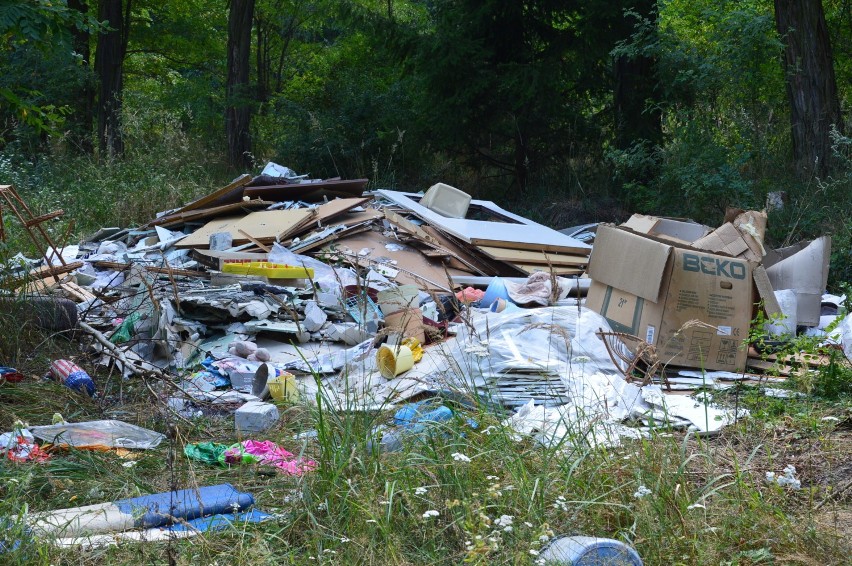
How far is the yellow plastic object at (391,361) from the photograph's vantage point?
203 inches

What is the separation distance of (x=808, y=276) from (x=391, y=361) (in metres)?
3.10

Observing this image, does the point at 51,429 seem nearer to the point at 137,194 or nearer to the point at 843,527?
the point at 843,527

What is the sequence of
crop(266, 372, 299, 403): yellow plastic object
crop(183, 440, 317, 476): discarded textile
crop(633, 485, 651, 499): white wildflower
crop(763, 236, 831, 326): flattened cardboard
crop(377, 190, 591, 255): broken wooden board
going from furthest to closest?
1. crop(377, 190, 591, 255): broken wooden board
2. crop(763, 236, 831, 326): flattened cardboard
3. crop(266, 372, 299, 403): yellow plastic object
4. crop(183, 440, 317, 476): discarded textile
5. crop(633, 485, 651, 499): white wildflower

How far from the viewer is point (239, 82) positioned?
13664 millimetres

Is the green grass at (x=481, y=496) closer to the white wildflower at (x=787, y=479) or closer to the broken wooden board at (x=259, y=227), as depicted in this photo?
the white wildflower at (x=787, y=479)

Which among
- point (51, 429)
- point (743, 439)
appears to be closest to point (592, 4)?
point (743, 439)

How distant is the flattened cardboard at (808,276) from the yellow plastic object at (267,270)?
3.60m

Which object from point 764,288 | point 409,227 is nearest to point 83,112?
point 409,227

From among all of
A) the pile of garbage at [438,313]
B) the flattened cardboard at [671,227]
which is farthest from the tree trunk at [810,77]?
the pile of garbage at [438,313]

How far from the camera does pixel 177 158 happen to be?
1187cm

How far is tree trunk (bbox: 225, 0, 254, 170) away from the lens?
13633 mm

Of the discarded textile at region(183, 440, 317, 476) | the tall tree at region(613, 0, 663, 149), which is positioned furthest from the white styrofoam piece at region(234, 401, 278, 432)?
the tall tree at region(613, 0, 663, 149)

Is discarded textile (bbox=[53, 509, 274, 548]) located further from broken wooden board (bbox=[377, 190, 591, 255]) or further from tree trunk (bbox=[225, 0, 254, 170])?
tree trunk (bbox=[225, 0, 254, 170])

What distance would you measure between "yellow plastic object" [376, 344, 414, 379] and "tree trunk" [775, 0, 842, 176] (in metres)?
5.85
